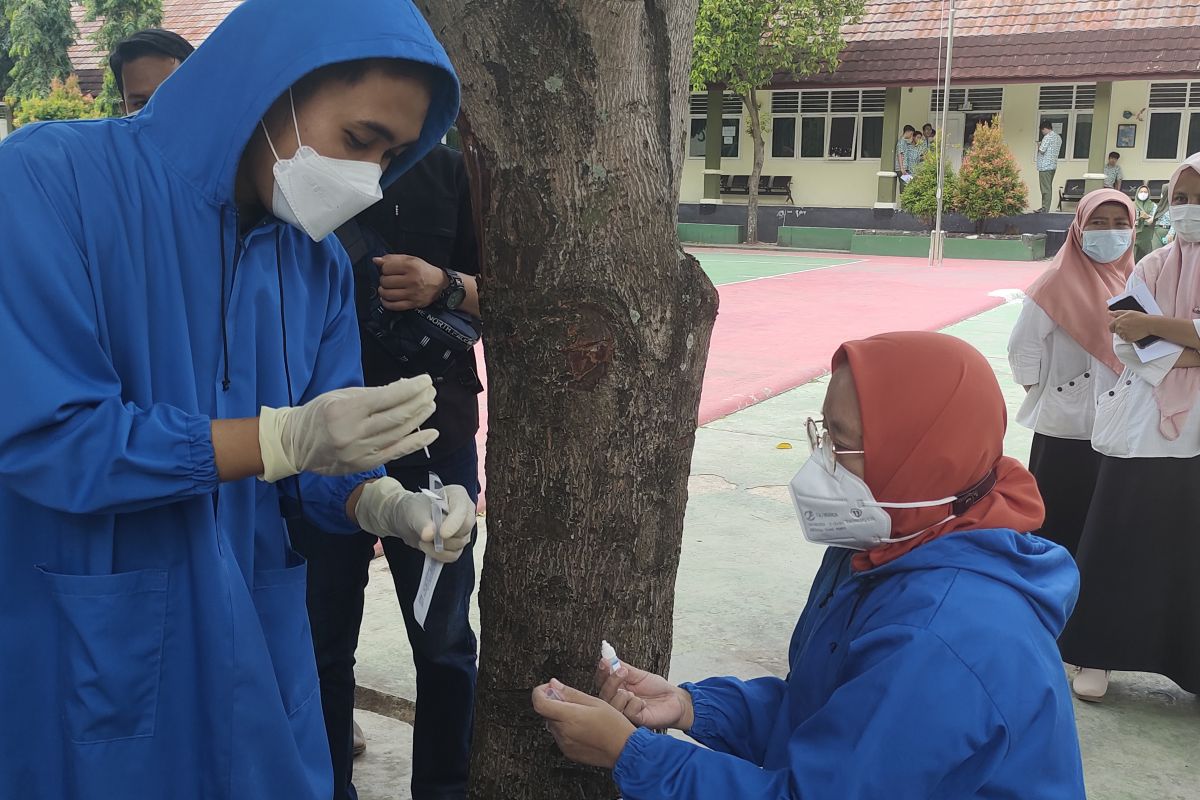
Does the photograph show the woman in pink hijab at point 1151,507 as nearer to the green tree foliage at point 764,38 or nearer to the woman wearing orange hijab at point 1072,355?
the woman wearing orange hijab at point 1072,355

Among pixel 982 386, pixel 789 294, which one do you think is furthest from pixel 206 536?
pixel 789 294

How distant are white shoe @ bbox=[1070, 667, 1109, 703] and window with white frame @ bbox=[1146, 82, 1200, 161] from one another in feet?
66.7

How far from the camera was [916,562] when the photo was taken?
5.63 ft

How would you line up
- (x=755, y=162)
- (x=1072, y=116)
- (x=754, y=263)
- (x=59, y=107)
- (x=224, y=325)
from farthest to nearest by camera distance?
(x=755, y=162) < (x=1072, y=116) < (x=59, y=107) < (x=754, y=263) < (x=224, y=325)

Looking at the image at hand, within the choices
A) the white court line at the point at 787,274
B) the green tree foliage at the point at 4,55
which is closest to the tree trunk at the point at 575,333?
the white court line at the point at 787,274

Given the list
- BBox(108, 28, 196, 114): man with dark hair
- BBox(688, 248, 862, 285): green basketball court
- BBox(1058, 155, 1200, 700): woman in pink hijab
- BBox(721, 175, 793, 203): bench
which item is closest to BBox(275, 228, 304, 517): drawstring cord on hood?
BBox(108, 28, 196, 114): man with dark hair

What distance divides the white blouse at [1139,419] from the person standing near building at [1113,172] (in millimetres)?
19400

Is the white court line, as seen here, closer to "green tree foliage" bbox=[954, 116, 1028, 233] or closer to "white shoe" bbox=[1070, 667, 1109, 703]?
"green tree foliage" bbox=[954, 116, 1028, 233]

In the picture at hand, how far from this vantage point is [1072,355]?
13.4 ft

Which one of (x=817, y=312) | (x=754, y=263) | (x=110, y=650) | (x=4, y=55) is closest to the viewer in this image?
(x=110, y=650)

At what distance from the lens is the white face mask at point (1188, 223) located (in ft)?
12.5

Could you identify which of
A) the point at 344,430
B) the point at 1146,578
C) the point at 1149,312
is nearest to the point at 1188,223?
the point at 1149,312

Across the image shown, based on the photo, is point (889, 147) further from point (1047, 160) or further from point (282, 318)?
point (282, 318)

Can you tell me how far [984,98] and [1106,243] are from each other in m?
20.5
